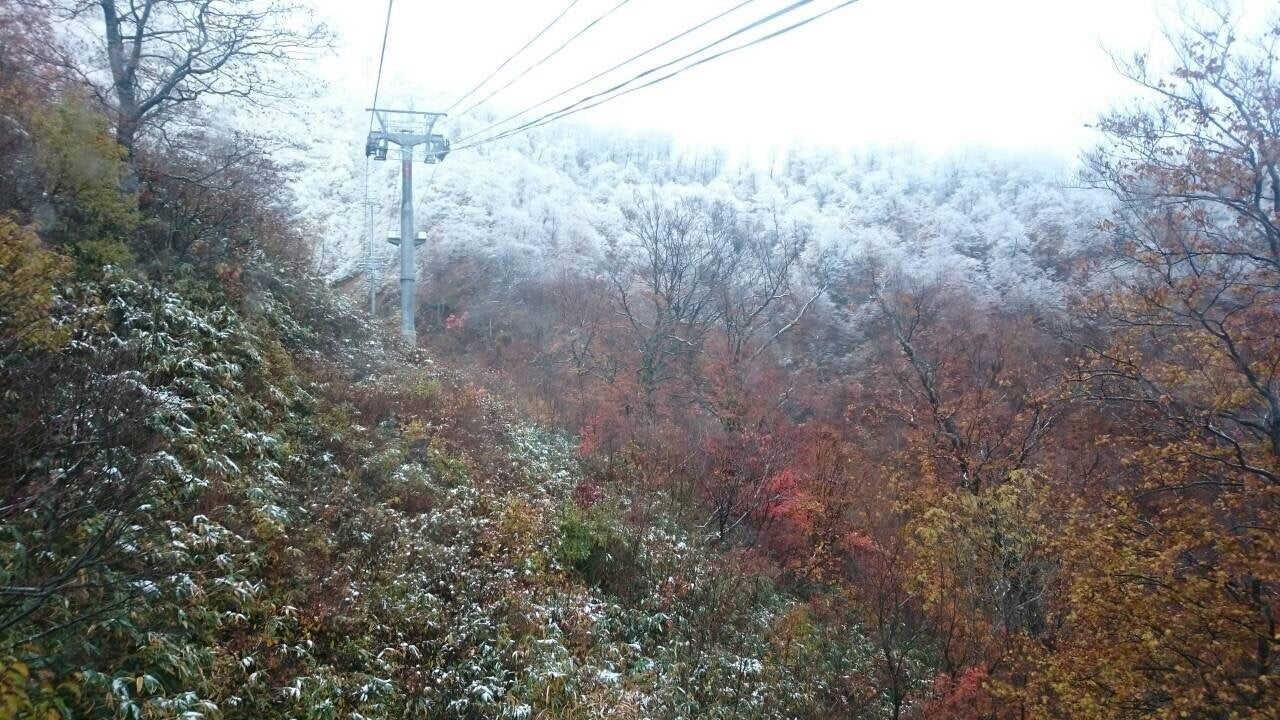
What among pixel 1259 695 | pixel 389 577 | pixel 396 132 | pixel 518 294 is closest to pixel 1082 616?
pixel 1259 695

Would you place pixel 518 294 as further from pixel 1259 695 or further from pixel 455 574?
pixel 1259 695

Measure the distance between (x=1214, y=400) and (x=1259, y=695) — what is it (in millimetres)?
3254

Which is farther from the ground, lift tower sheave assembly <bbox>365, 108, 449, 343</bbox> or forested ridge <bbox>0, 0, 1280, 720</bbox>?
lift tower sheave assembly <bbox>365, 108, 449, 343</bbox>

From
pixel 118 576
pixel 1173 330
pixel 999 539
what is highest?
pixel 1173 330

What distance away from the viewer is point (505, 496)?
10602mm

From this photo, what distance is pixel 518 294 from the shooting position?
29969mm

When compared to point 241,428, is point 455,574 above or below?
below

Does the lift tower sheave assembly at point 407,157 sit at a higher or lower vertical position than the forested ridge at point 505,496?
higher

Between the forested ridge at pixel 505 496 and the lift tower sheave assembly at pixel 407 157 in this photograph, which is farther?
the lift tower sheave assembly at pixel 407 157

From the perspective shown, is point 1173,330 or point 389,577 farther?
point 1173,330

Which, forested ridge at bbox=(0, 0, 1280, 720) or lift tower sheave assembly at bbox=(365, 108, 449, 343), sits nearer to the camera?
forested ridge at bbox=(0, 0, 1280, 720)

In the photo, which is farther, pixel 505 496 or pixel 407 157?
pixel 407 157

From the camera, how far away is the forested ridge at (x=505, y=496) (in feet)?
17.6

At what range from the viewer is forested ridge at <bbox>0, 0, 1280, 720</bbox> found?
537 cm
